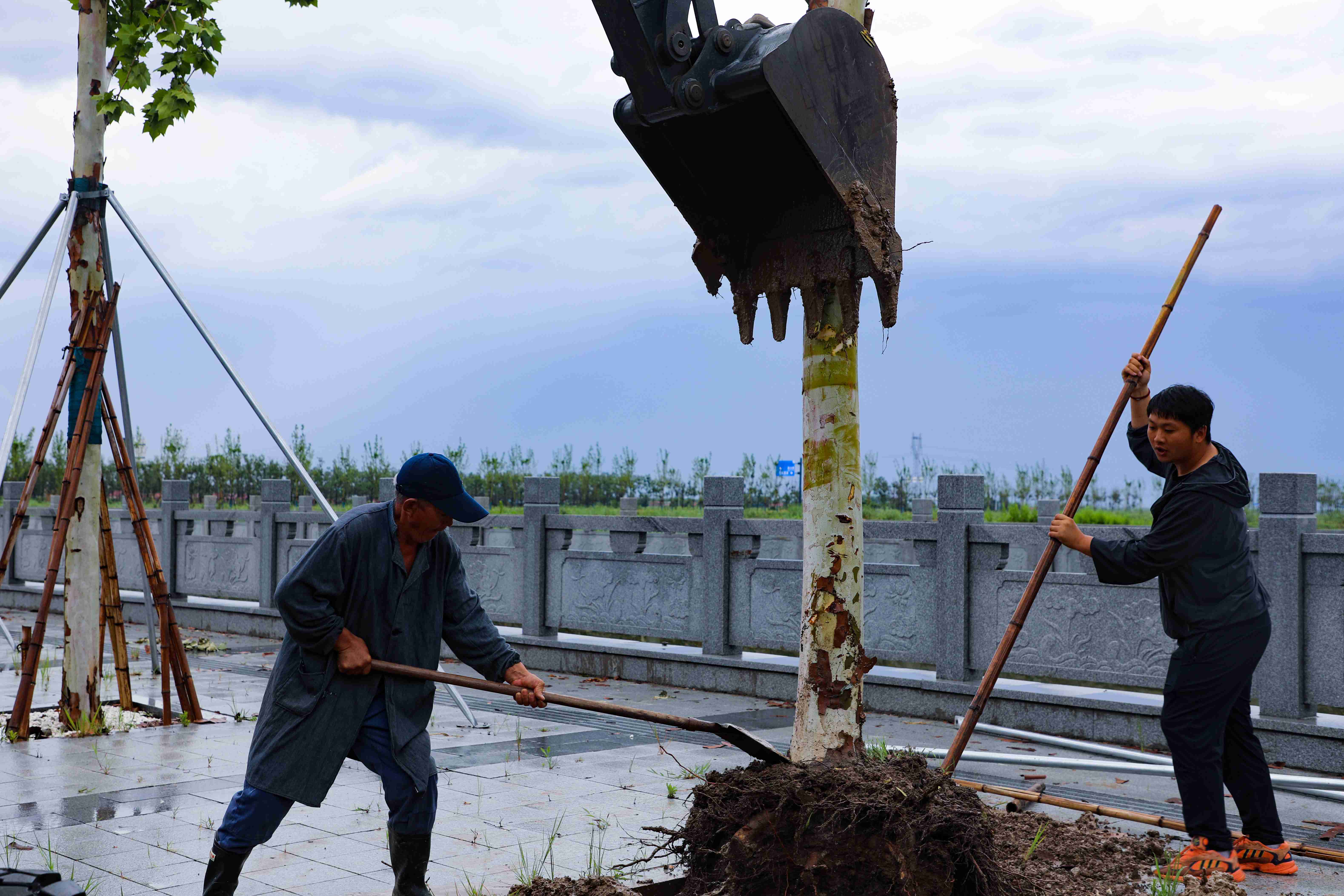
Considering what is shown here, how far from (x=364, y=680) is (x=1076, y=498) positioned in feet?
9.29

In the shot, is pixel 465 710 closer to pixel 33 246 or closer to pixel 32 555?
pixel 33 246

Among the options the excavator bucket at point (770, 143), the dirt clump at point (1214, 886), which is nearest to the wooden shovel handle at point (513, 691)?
the excavator bucket at point (770, 143)

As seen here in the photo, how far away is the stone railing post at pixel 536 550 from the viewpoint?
1109 centimetres

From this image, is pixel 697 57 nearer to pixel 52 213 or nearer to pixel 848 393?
pixel 848 393

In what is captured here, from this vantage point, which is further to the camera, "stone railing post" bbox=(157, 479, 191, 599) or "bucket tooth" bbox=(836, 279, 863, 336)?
"stone railing post" bbox=(157, 479, 191, 599)

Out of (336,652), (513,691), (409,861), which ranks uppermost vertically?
(336,652)

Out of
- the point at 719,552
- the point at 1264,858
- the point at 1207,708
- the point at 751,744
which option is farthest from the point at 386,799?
the point at 719,552

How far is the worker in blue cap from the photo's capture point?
3.64m

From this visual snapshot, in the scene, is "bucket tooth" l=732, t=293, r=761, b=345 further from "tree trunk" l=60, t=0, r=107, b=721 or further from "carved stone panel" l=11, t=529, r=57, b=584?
"carved stone panel" l=11, t=529, r=57, b=584

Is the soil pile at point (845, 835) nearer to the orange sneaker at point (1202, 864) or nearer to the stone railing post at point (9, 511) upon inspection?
the orange sneaker at point (1202, 864)

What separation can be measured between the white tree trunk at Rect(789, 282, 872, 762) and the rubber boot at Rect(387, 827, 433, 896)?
1274 millimetres

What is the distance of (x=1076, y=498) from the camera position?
15.4 feet

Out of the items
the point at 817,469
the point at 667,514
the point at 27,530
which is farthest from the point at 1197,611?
the point at 27,530

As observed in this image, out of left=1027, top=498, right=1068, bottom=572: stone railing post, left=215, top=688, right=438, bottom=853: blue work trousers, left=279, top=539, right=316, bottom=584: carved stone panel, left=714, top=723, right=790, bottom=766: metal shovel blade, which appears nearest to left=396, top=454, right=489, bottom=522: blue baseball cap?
left=215, top=688, right=438, bottom=853: blue work trousers
